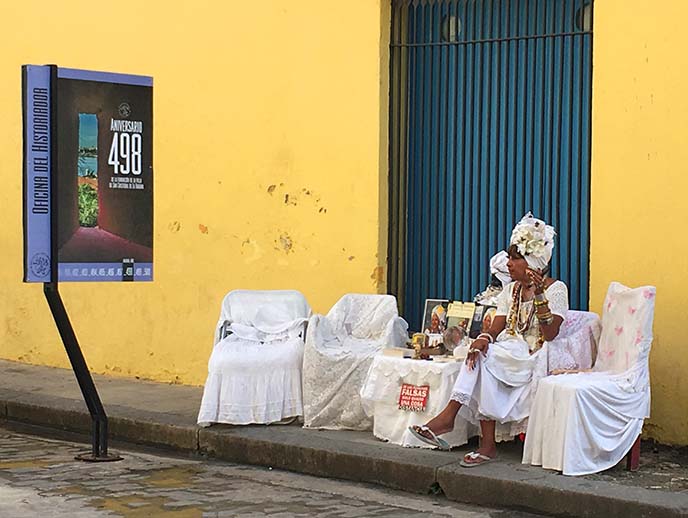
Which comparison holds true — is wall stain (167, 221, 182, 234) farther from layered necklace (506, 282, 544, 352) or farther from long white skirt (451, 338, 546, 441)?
long white skirt (451, 338, 546, 441)

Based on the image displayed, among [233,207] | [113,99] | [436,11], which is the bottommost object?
[233,207]

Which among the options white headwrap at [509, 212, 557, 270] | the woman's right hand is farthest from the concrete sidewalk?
white headwrap at [509, 212, 557, 270]

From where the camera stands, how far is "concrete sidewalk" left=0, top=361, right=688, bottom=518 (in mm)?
7484

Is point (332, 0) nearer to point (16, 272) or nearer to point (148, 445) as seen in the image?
point (148, 445)

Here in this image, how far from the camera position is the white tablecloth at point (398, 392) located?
340 inches

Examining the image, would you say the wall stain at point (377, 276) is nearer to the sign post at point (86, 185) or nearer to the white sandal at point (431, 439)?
the sign post at point (86, 185)

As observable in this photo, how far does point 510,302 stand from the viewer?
866 cm

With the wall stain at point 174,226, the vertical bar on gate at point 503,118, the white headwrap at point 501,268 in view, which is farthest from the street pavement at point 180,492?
the wall stain at point 174,226

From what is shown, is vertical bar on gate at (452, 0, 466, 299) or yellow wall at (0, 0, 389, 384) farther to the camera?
yellow wall at (0, 0, 389, 384)

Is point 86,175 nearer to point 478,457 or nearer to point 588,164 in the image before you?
point 478,457

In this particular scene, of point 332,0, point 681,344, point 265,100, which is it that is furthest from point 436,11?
point 681,344

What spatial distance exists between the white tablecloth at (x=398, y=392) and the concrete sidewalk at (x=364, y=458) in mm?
106

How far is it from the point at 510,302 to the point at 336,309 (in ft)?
5.45

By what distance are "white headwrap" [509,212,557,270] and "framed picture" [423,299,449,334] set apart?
0.94 metres
